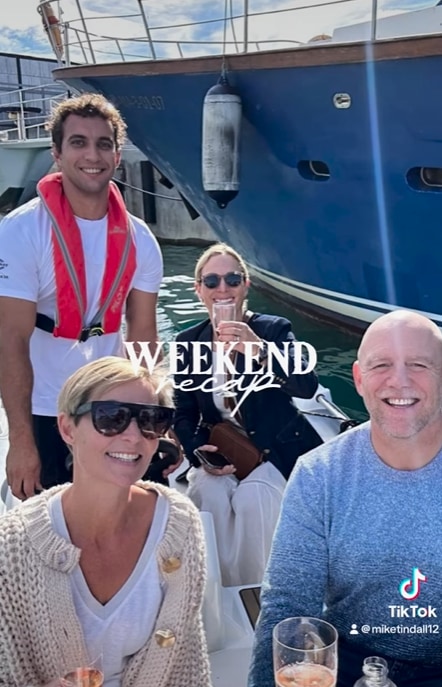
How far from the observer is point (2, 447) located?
3182mm

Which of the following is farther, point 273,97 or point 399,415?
point 273,97

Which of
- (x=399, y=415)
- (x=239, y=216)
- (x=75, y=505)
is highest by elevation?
(x=239, y=216)

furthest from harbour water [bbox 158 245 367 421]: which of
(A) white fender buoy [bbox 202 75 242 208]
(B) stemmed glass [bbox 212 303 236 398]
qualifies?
(B) stemmed glass [bbox 212 303 236 398]

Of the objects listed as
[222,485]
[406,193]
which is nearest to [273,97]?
[406,193]

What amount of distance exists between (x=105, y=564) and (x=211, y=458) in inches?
40.7

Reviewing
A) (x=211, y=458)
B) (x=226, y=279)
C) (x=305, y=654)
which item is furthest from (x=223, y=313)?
(x=305, y=654)

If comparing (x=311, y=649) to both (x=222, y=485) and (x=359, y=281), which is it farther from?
(x=359, y=281)

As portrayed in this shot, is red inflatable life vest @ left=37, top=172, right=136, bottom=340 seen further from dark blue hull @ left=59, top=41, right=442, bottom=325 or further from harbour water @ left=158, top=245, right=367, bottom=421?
harbour water @ left=158, top=245, right=367, bottom=421

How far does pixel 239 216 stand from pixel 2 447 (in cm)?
439

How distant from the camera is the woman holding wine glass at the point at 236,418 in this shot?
2.36 meters

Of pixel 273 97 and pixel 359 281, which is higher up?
pixel 273 97

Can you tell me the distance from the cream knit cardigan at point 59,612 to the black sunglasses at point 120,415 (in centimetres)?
21

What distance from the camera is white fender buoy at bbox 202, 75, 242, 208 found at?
18.9 feet

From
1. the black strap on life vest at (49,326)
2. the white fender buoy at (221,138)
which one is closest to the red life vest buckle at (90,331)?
the black strap on life vest at (49,326)
